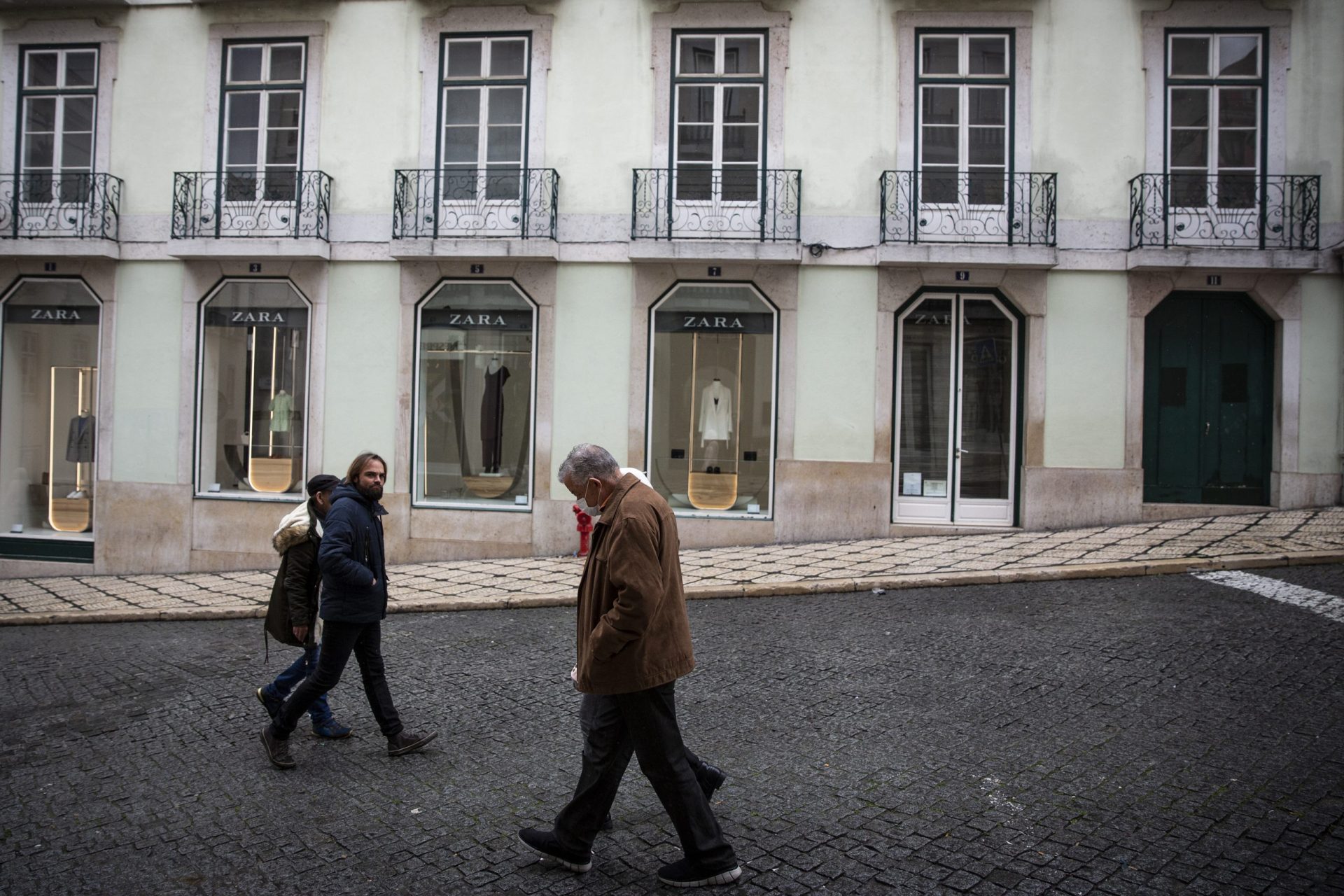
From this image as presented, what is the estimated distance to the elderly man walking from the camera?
12.3 feet

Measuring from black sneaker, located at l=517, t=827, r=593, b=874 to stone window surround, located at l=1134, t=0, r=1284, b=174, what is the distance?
11307 mm

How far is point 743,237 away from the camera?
12250 millimetres

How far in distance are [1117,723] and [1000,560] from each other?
472cm

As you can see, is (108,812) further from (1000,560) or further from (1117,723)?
(1000,560)

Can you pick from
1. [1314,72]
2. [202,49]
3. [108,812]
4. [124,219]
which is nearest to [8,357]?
[124,219]

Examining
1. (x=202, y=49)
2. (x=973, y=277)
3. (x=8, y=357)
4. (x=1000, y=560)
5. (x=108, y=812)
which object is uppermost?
(x=202, y=49)

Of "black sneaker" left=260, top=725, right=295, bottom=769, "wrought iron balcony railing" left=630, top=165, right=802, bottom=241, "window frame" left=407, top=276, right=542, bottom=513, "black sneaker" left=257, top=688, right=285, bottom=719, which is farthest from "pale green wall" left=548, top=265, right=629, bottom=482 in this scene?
"black sneaker" left=260, top=725, right=295, bottom=769

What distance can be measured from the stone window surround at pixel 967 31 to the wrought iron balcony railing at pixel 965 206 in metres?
0.22

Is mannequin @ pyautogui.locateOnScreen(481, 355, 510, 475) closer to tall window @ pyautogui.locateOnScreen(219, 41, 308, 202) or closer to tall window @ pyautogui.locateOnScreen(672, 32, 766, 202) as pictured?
tall window @ pyautogui.locateOnScreen(672, 32, 766, 202)

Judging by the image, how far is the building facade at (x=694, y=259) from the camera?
11898 mm

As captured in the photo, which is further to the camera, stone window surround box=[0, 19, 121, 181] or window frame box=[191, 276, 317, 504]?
stone window surround box=[0, 19, 121, 181]

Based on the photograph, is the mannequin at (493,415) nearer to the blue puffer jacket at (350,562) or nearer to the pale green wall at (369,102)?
the pale green wall at (369,102)

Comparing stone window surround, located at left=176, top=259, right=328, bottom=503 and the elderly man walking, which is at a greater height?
stone window surround, located at left=176, top=259, right=328, bottom=503

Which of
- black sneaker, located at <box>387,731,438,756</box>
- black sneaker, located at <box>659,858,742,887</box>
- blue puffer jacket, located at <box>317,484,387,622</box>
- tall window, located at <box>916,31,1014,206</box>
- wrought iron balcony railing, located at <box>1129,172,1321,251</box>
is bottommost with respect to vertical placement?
black sneaker, located at <box>659,858,742,887</box>
